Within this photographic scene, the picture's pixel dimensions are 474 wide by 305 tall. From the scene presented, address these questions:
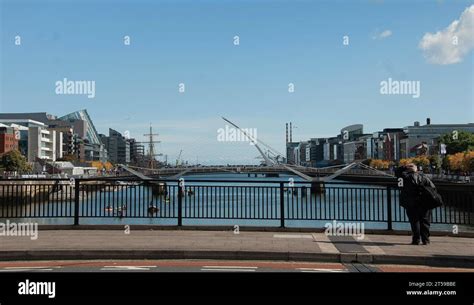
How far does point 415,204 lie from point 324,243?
2302mm

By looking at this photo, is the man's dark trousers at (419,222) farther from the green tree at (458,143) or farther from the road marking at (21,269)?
the green tree at (458,143)

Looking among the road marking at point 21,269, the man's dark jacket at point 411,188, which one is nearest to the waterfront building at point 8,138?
the road marking at point 21,269

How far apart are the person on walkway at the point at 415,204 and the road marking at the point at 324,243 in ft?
6.51

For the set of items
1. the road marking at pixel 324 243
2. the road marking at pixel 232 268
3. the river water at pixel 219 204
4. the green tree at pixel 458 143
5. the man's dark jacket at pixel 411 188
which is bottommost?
A: the road marking at pixel 232 268

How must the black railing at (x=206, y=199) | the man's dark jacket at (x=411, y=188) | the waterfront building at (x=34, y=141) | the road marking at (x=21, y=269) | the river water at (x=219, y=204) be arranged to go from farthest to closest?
1. the waterfront building at (x=34, y=141)
2. the river water at (x=219, y=204)
3. the black railing at (x=206, y=199)
4. the man's dark jacket at (x=411, y=188)
5. the road marking at (x=21, y=269)

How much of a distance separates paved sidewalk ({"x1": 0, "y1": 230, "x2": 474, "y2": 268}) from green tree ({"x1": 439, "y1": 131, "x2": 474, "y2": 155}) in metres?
136

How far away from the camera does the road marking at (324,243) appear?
1110 cm

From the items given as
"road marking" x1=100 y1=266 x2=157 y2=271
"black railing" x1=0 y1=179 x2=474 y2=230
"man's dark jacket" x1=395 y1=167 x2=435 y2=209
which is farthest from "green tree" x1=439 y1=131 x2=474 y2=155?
"road marking" x1=100 y1=266 x2=157 y2=271

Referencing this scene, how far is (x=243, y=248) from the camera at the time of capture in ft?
36.8

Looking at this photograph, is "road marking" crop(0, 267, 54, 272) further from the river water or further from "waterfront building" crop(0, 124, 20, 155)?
"waterfront building" crop(0, 124, 20, 155)

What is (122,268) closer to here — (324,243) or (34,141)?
(324,243)

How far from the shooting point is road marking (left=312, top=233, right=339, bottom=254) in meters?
11.1
